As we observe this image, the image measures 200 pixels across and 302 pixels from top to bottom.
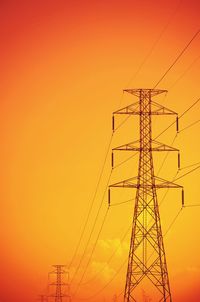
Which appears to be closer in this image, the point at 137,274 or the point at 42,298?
the point at 137,274

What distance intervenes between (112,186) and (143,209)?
8.47ft

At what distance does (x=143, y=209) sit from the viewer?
56812mm

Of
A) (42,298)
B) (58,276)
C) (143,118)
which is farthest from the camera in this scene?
(42,298)

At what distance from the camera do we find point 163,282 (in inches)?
2162

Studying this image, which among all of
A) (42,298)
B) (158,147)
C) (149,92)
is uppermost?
(149,92)

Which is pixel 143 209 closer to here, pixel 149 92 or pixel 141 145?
pixel 141 145

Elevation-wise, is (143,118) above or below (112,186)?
above

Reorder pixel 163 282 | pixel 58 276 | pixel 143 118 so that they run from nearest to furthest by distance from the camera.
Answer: pixel 163 282
pixel 143 118
pixel 58 276

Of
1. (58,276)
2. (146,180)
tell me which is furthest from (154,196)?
(58,276)

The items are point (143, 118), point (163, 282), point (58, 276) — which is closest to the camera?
point (163, 282)

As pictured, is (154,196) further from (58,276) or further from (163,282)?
(58,276)

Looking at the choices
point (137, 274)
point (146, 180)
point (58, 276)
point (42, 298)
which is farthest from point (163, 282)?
point (42, 298)

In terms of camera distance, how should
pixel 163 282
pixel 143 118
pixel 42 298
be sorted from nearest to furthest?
pixel 163 282 → pixel 143 118 → pixel 42 298

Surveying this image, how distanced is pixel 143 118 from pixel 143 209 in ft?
18.4
